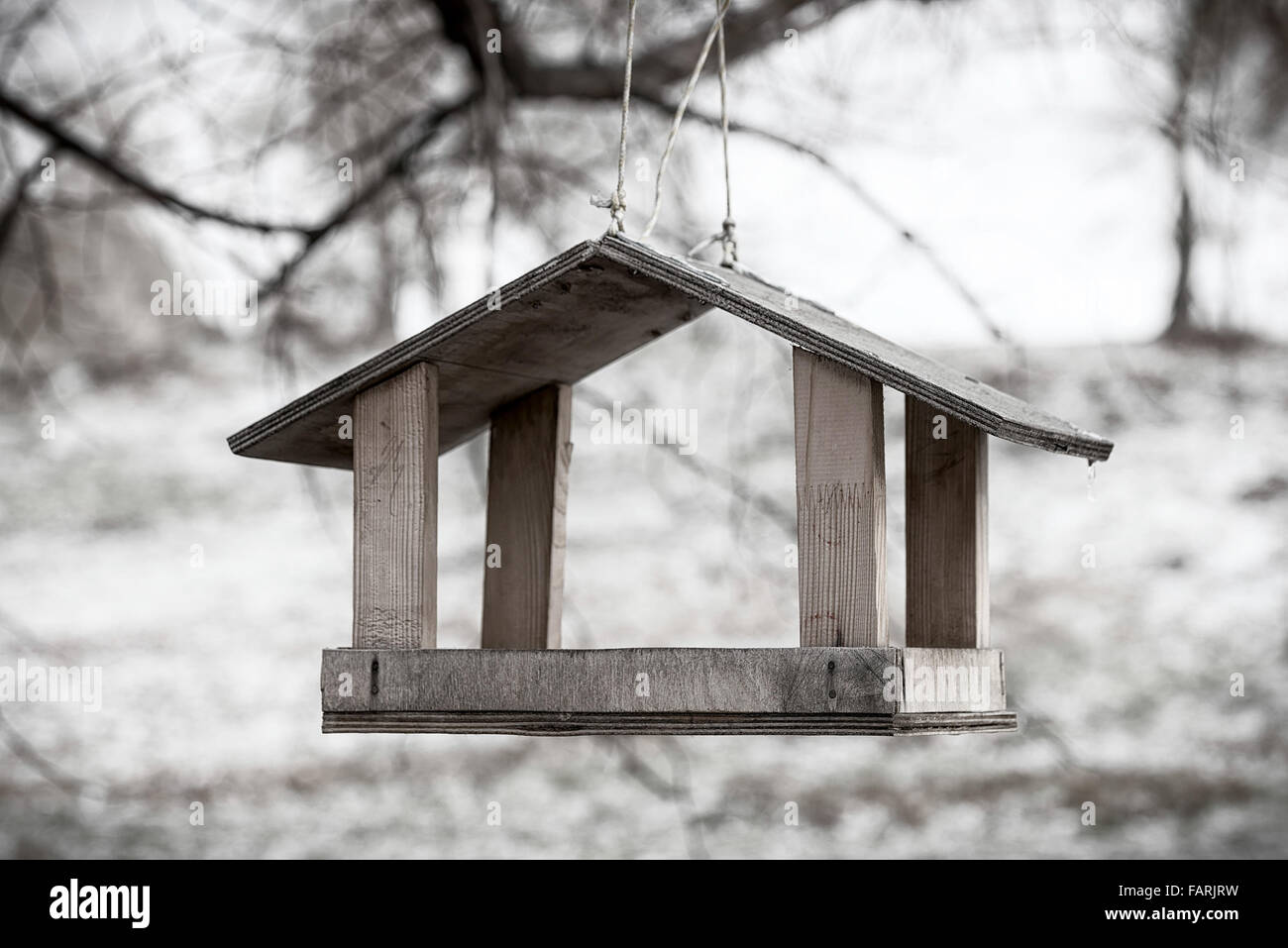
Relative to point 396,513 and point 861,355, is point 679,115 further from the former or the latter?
point 396,513

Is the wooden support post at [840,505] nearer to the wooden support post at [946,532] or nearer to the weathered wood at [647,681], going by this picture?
the weathered wood at [647,681]

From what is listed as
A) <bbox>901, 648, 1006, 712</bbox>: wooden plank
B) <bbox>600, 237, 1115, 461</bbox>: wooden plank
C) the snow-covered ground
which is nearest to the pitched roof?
<bbox>600, 237, 1115, 461</bbox>: wooden plank

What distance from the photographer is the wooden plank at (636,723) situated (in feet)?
5.03

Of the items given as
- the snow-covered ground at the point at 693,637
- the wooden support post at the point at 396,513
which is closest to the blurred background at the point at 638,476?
the snow-covered ground at the point at 693,637

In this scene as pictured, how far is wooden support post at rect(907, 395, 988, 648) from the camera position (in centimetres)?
195

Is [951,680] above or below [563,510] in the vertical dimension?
below

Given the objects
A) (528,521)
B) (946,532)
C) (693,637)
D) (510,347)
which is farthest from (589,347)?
(693,637)

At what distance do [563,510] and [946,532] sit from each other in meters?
0.56

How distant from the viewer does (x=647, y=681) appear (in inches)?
63.1

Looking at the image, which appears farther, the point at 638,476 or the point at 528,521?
the point at 638,476

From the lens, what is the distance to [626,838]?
21.7ft

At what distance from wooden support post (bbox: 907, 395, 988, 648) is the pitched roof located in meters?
0.10
